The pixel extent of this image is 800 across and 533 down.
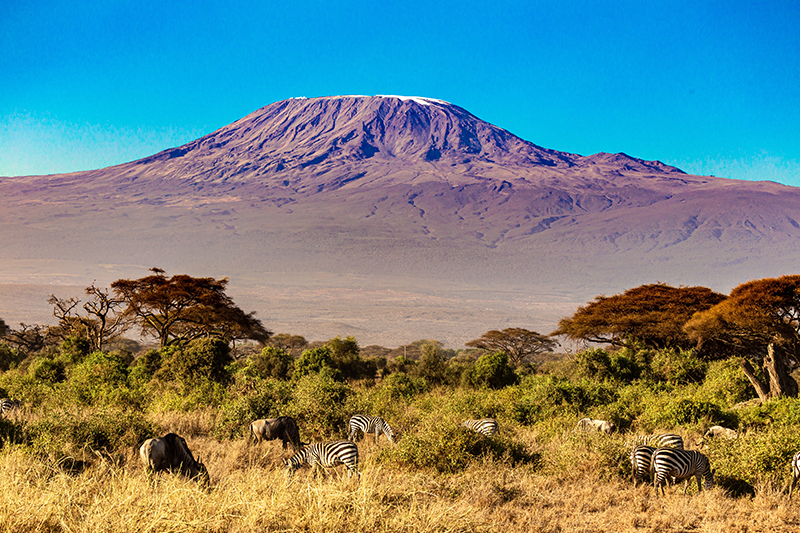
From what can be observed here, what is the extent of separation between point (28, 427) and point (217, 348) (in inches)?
408

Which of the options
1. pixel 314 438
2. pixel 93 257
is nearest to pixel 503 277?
pixel 93 257

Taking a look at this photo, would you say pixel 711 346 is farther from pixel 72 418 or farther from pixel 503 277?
pixel 503 277

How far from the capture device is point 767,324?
17297mm

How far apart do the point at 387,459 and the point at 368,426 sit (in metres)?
2.69

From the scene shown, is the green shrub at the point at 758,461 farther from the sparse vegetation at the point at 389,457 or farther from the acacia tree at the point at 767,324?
the acacia tree at the point at 767,324

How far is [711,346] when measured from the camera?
2495 centimetres

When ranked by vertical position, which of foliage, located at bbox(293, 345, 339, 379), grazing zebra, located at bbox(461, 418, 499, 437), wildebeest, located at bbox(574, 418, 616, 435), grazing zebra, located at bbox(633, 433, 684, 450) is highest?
grazing zebra, located at bbox(633, 433, 684, 450)

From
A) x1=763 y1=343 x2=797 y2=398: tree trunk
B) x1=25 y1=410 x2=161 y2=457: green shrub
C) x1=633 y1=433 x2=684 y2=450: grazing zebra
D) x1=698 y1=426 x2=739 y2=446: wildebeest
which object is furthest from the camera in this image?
Result: x1=763 y1=343 x2=797 y2=398: tree trunk

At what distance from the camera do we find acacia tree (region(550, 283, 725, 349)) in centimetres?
2538

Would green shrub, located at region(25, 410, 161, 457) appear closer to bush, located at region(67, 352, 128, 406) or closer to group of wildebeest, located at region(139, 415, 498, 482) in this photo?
group of wildebeest, located at region(139, 415, 498, 482)

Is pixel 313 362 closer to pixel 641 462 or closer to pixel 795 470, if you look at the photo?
pixel 641 462

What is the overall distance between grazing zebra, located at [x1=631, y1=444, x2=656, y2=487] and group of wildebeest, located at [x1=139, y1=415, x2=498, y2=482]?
2526mm

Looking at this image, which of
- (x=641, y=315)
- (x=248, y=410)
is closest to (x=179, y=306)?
(x=248, y=410)

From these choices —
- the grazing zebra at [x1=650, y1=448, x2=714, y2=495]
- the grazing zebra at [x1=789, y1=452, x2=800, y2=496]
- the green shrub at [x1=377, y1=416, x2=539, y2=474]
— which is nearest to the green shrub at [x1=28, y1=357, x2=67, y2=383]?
the green shrub at [x1=377, y1=416, x2=539, y2=474]
